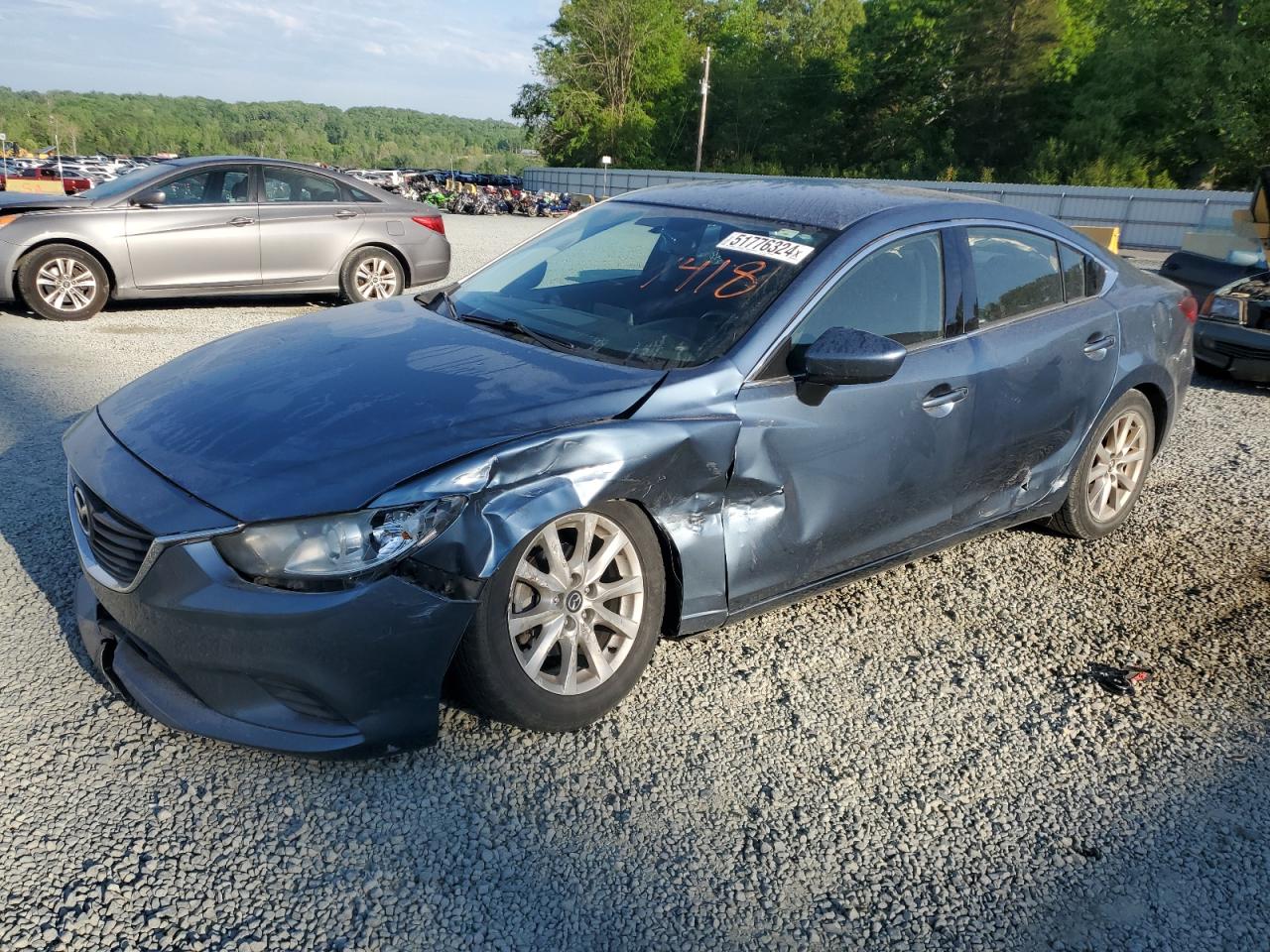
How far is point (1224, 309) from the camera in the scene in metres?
8.50

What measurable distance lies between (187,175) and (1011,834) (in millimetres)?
8929

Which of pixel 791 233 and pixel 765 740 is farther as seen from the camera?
pixel 791 233

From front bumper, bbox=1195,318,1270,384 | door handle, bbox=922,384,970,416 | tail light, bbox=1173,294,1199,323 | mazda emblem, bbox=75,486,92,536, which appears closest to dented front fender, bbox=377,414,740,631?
door handle, bbox=922,384,970,416

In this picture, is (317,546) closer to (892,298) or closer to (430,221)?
(892,298)

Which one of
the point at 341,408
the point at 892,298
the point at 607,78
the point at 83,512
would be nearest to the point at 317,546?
the point at 341,408

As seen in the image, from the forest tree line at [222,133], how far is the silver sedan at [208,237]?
11160 cm

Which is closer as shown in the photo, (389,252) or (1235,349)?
(1235,349)

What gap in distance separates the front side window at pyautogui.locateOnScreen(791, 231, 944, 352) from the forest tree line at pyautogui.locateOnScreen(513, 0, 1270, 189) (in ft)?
140

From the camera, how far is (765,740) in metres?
3.01

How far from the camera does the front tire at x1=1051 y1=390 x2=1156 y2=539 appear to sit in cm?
441

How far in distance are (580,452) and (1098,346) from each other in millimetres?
2595

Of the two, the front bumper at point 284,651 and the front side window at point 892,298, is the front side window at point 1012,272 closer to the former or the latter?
the front side window at point 892,298

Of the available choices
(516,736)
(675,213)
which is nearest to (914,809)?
(516,736)

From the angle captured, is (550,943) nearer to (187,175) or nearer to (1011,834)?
(1011,834)
